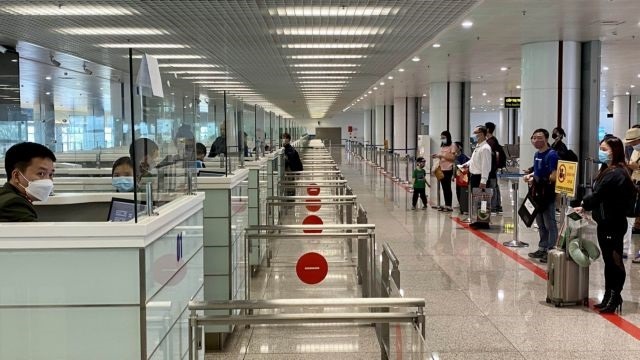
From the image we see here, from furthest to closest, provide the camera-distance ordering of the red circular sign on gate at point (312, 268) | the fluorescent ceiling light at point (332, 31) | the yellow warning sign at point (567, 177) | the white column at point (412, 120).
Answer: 1. the white column at point (412, 120)
2. the fluorescent ceiling light at point (332, 31)
3. the yellow warning sign at point (567, 177)
4. the red circular sign on gate at point (312, 268)

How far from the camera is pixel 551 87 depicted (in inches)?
585

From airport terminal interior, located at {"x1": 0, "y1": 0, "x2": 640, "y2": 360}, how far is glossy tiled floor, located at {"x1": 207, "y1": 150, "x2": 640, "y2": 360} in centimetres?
3

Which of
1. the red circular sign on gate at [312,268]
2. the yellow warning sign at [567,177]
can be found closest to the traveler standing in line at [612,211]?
the yellow warning sign at [567,177]

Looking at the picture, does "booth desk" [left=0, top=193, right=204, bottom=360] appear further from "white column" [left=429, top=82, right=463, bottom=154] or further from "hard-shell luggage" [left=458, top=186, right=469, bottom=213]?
"white column" [left=429, top=82, right=463, bottom=154]

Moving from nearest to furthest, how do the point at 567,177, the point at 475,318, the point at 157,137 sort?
1. the point at 157,137
2. the point at 475,318
3. the point at 567,177

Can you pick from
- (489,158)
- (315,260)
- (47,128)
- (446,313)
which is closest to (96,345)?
(315,260)

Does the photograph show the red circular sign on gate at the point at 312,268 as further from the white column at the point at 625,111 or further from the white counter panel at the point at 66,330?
the white column at the point at 625,111

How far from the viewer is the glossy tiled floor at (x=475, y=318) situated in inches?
217

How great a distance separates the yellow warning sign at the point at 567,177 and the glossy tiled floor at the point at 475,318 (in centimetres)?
111

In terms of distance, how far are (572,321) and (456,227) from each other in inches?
240

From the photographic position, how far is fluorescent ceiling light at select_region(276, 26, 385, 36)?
36.5 ft

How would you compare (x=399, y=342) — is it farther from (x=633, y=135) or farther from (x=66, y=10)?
(x=66, y=10)


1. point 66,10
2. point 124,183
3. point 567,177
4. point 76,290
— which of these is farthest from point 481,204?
point 76,290

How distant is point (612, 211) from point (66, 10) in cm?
746
